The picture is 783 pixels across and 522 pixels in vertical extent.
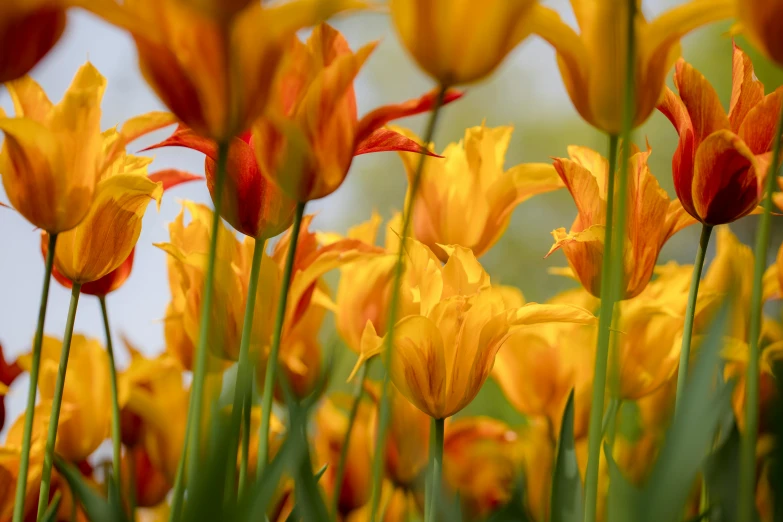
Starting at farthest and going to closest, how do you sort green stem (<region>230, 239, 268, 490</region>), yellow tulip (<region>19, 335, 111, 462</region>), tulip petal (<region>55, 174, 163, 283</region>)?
1. yellow tulip (<region>19, 335, 111, 462</region>)
2. tulip petal (<region>55, 174, 163, 283</region>)
3. green stem (<region>230, 239, 268, 490</region>)

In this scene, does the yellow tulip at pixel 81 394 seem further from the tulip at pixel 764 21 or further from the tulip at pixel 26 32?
the tulip at pixel 764 21

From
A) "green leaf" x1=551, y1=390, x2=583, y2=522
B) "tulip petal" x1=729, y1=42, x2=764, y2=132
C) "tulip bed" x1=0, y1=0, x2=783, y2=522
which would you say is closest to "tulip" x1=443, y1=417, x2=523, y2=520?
"tulip bed" x1=0, y1=0, x2=783, y2=522

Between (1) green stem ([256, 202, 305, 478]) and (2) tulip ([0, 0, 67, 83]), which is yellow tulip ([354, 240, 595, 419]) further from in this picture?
(2) tulip ([0, 0, 67, 83])

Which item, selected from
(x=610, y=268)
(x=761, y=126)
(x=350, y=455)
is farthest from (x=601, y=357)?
(x=350, y=455)

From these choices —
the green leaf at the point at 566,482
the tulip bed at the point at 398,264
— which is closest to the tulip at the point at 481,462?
the tulip bed at the point at 398,264

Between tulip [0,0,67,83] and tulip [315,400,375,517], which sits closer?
tulip [0,0,67,83]

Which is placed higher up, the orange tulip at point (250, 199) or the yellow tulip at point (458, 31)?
the yellow tulip at point (458, 31)

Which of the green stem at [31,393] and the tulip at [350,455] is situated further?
the tulip at [350,455]
